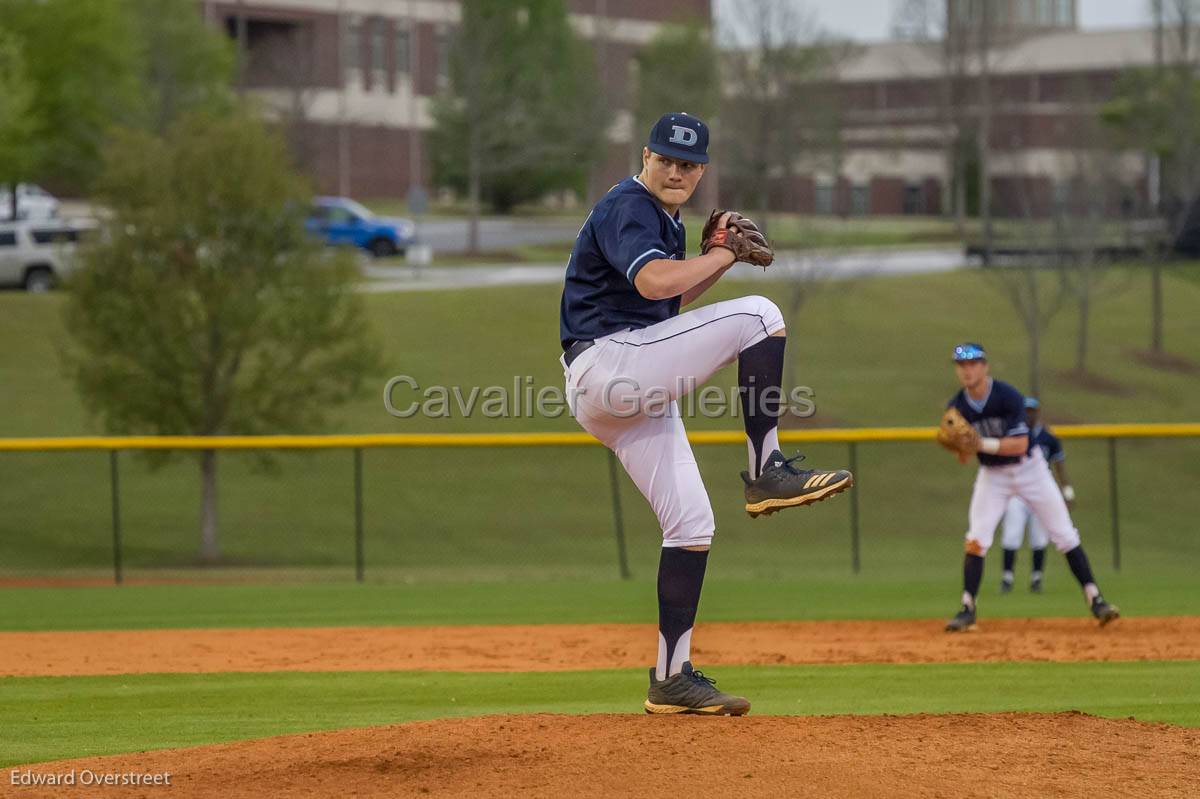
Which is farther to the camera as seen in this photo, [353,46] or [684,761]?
[353,46]

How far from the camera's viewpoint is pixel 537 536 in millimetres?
21734

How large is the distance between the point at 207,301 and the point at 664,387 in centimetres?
1534

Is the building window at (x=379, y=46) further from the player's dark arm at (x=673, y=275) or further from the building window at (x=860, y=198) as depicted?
the player's dark arm at (x=673, y=275)

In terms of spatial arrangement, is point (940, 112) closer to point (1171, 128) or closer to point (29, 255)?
point (1171, 128)

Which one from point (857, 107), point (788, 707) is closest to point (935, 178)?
point (857, 107)

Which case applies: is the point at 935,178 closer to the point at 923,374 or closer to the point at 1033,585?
the point at 923,374

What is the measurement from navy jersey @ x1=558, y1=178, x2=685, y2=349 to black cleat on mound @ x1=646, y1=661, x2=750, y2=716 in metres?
1.47

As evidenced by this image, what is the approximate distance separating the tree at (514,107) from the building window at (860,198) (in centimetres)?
1552

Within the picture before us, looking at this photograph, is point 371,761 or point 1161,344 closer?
point 371,761

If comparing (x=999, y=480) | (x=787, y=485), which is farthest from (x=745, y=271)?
(x=787, y=485)

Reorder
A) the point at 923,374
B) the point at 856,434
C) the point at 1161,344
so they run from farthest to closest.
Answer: the point at 1161,344 → the point at 923,374 → the point at 856,434

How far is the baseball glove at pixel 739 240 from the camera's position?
580 cm

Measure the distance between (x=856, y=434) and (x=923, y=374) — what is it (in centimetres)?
1720

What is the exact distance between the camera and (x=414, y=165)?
215 feet
